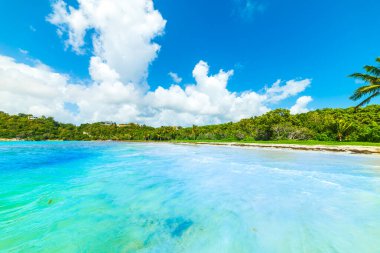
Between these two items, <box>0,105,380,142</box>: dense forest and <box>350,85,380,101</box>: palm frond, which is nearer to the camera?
<box>350,85,380,101</box>: palm frond

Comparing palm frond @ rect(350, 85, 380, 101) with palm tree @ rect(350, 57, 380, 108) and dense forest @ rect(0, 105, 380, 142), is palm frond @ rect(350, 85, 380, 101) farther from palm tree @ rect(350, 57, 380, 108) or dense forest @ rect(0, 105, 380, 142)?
dense forest @ rect(0, 105, 380, 142)

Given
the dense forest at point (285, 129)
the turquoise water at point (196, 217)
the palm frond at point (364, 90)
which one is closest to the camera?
the turquoise water at point (196, 217)

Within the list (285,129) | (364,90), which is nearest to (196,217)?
(364,90)

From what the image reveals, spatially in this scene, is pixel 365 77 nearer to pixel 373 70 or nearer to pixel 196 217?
pixel 373 70

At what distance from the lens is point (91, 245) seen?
327 centimetres

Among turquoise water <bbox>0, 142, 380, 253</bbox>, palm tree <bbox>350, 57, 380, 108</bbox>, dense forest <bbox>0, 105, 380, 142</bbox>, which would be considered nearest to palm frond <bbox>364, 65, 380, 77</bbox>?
palm tree <bbox>350, 57, 380, 108</bbox>

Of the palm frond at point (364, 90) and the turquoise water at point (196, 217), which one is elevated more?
the palm frond at point (364, 90)

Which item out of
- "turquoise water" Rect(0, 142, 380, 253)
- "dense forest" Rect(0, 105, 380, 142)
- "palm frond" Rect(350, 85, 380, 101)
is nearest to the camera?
"turquoise water" Rect(0, 142, 380, 253)

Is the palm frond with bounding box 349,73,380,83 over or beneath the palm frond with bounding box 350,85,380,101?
over

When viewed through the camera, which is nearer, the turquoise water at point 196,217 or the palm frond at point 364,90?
the turquoise water at point 196,217

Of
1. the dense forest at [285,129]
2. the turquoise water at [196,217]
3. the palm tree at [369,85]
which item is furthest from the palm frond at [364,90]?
the dense forest at [285,129]

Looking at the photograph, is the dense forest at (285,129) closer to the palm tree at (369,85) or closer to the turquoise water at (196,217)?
the palm tree at (369,85)

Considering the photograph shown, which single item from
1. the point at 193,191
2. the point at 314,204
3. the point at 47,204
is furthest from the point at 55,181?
the point at 314,204

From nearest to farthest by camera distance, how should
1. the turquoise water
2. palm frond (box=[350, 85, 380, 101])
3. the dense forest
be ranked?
the turquoise water → palm frond (box=[350, 85, 380, 101]) → the dense forest
